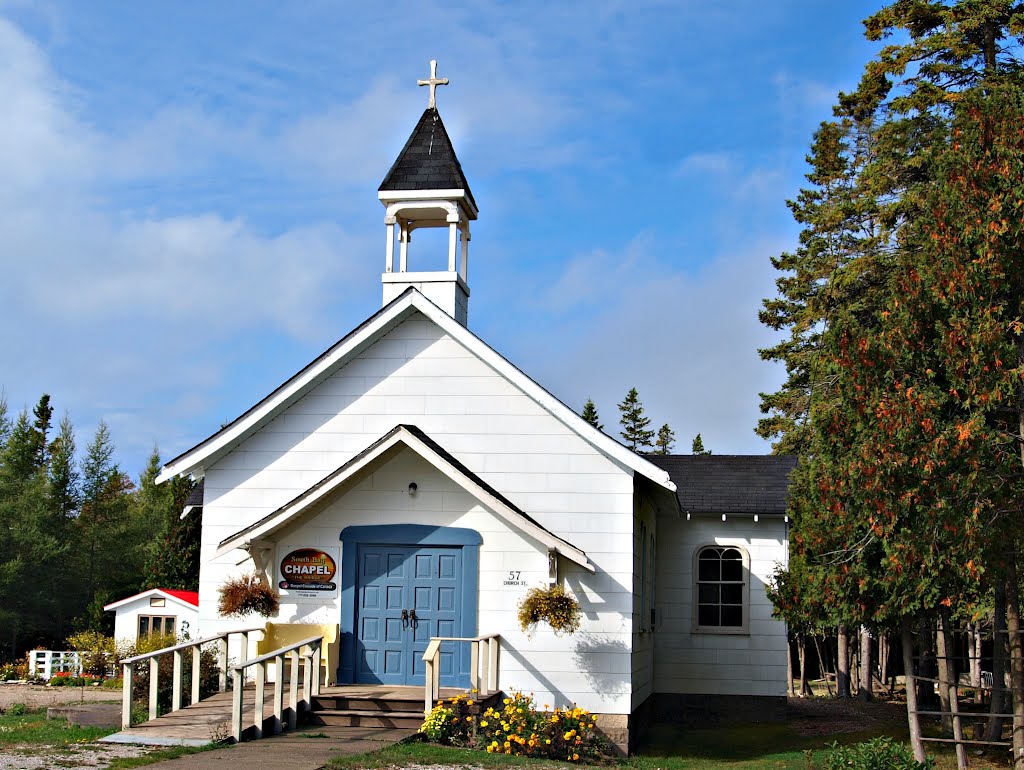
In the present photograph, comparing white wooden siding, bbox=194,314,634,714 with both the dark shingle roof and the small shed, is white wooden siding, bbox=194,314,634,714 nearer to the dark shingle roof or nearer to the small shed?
the dark shingle roof

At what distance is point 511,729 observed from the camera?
47.2 ft

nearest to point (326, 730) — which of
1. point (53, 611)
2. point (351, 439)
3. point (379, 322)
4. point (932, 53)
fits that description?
point (351, 439)

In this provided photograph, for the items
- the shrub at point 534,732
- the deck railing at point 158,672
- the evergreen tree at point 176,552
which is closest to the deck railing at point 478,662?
the shrub at point 534,732

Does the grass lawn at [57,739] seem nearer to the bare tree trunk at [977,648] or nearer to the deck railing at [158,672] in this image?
the deck railing at [158,672]

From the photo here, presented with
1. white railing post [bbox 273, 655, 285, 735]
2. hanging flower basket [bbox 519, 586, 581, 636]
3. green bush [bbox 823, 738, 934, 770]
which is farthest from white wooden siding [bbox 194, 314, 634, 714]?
green bush [bbox 823, 738, 934, 770]

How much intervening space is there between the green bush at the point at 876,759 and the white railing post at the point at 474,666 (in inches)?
197

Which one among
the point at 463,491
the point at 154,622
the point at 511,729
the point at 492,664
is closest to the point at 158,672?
the point at 492,664

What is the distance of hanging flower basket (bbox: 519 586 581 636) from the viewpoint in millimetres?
15852

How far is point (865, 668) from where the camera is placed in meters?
27.5

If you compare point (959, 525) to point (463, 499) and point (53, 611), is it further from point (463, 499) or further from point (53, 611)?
point (53, 611)

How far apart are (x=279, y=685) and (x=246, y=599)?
222 centimetres

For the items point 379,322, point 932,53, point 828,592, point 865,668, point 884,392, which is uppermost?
point 932,53

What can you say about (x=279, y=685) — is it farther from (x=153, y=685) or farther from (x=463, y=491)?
(x=463, y=491)

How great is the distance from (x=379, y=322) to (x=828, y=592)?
7749mm
